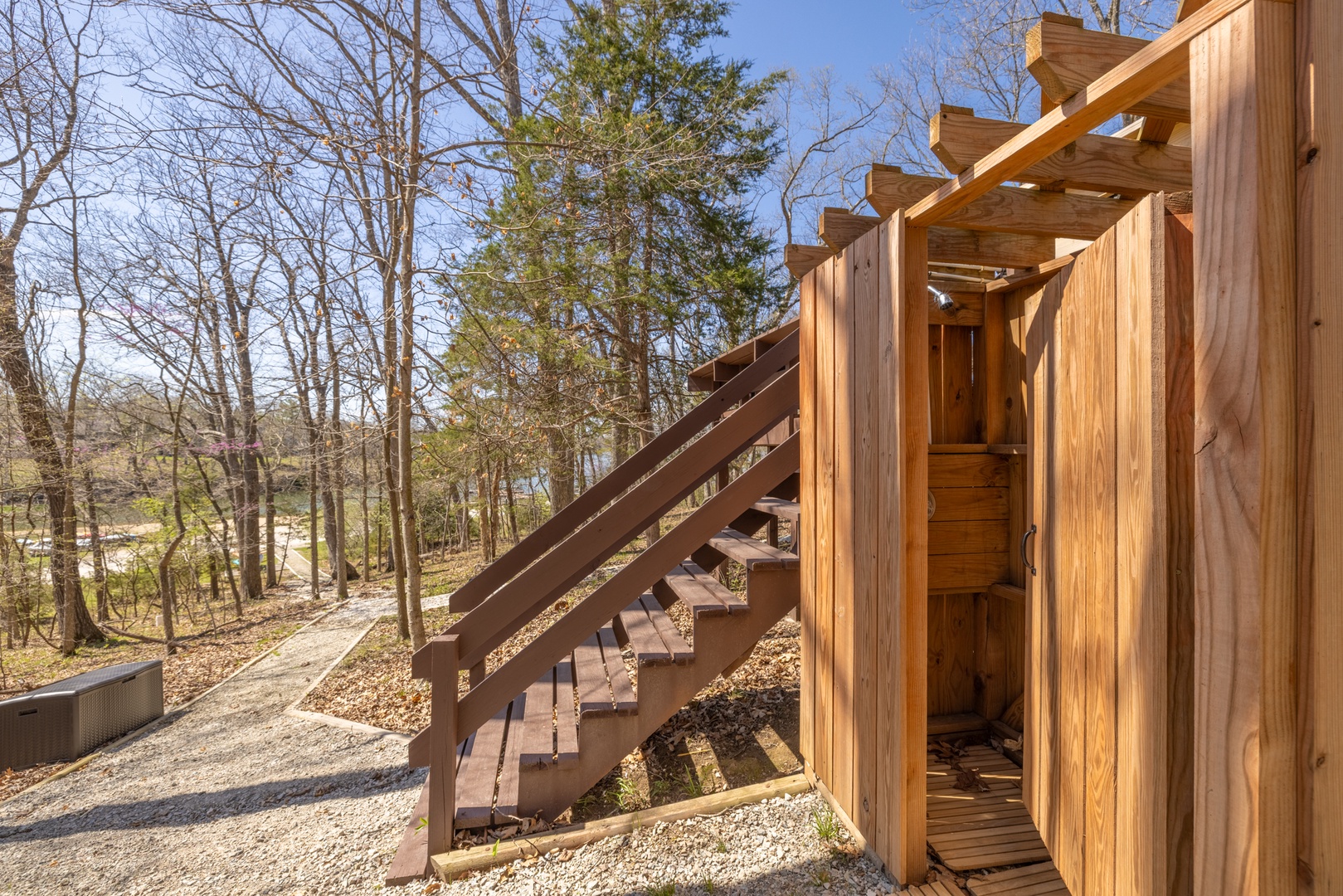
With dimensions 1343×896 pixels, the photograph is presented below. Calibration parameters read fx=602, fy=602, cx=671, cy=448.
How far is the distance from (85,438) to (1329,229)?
13.5 meters

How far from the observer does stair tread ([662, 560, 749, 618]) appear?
2.79 metres

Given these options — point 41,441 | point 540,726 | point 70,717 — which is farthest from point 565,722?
point 41,441

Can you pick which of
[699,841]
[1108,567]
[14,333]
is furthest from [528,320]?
[1108,567]

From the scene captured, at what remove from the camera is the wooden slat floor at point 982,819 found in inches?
89.0

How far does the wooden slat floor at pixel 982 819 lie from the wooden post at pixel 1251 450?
1.39 metres

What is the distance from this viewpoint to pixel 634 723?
9.12ft

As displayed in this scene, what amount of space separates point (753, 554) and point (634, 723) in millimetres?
991

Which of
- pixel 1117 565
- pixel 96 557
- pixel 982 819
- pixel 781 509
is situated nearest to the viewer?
pixel 1117 565

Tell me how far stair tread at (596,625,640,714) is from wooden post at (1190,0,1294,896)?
208cm

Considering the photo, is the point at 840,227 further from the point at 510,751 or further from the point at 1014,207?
the point at 510,751

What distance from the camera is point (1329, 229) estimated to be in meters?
0.95

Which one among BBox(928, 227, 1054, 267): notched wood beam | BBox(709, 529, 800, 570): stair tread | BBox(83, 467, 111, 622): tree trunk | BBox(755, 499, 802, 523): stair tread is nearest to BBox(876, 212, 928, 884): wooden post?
BBox(928, 227, 1054, 267): notched wood beam

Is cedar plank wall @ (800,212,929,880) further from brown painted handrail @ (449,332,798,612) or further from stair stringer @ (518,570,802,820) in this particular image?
brown painted handrail @ (449,332,798,612)

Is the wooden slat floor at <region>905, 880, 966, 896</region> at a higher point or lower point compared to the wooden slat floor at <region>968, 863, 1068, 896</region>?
higher
